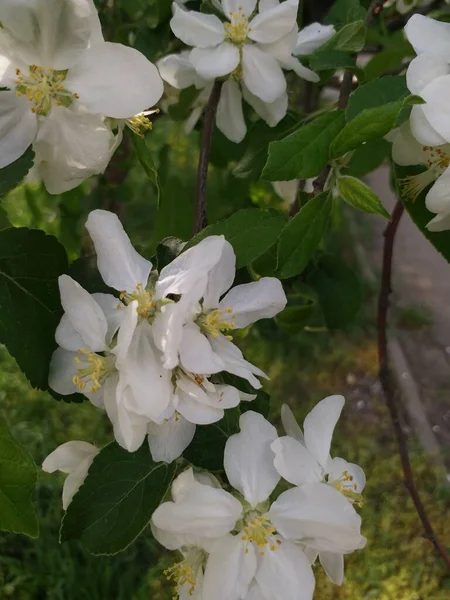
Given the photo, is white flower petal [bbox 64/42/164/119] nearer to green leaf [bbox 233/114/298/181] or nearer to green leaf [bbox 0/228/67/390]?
green leaf [bbox 0/228/67/390]

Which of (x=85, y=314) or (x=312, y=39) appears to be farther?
(x=312, y=39)

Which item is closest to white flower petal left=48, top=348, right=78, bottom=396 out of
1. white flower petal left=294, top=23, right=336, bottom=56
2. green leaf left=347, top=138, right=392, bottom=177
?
white flower petal left=294, top=23, right=336, bottom=56

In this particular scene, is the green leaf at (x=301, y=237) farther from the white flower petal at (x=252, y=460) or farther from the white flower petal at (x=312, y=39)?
the white flower petal at (x=312, y=39)

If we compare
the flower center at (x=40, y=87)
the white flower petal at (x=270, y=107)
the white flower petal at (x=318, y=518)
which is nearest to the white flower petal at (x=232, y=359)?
the white flower petal at (x=318, y=518)

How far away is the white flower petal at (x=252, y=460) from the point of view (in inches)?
20.4

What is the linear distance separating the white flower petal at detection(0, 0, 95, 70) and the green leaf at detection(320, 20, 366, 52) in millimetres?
259

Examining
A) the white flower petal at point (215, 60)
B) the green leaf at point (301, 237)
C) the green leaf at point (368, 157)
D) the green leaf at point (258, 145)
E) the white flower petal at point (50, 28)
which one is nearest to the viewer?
the white flower petal at point (50, 28)

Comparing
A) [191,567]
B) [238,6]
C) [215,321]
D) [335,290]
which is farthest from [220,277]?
[335,290]

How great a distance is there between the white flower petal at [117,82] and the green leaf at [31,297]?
4.9 inches

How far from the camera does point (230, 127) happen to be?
76 centimetres

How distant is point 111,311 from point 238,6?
38 centimetres

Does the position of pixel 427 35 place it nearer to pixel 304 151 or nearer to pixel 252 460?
pixel 304 151

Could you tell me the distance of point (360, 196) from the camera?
0.55m

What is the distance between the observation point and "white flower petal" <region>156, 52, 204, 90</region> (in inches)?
28.4
